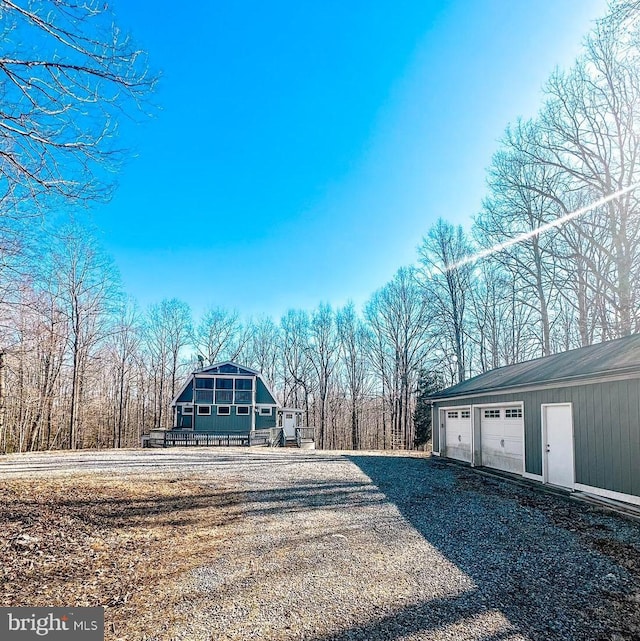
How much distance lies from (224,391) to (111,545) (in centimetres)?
1625

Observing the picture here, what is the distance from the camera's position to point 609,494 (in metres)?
6.93

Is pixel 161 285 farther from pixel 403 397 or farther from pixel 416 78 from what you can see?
pixel 416 78

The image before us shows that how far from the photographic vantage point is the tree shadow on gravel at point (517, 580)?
3.02m

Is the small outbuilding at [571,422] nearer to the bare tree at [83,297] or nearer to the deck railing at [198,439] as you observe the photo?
the deck railing at [198,439]

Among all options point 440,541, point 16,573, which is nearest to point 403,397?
point 440,541

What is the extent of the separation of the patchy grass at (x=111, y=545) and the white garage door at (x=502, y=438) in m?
7.33


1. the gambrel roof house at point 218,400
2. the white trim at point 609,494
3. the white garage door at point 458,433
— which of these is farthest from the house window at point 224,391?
the white trim at point 609,494

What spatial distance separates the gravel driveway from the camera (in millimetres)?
3061

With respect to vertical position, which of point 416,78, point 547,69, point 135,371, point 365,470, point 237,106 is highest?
point 547,69

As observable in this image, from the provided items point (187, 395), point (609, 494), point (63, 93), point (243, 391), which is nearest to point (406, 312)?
point (243, 391)

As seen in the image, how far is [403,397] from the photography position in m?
27.6

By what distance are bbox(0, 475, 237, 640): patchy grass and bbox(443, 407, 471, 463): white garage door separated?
27.8 feet

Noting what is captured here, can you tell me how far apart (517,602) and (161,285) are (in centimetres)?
2895

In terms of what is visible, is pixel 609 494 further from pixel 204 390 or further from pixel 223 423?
pixel 204 390
